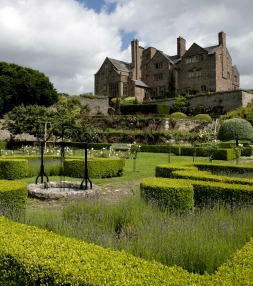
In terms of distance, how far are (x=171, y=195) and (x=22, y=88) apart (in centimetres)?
3927

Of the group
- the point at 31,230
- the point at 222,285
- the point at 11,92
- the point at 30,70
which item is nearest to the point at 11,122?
the point at 11,92

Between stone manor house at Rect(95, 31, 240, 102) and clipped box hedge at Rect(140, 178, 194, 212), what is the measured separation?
4117 centimetres

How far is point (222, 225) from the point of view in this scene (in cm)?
455

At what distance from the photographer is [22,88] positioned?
41656 millimetres

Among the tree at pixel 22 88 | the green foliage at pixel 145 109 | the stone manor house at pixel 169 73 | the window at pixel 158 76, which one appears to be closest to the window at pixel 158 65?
the stone manor house at pixel 169 73

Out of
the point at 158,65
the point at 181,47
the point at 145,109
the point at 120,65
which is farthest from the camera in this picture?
the point at 120,65

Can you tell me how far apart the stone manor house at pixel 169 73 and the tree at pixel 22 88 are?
12.2 metres

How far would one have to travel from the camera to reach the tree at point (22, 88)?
3994 centimetres

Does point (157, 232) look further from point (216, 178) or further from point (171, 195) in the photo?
point (216, 178)

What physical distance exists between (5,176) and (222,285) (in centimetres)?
1066

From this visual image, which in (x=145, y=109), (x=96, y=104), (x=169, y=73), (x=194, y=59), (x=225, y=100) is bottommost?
(x=145, y=109)

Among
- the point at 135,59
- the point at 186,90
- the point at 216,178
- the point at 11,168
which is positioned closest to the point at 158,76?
the point at 135,59

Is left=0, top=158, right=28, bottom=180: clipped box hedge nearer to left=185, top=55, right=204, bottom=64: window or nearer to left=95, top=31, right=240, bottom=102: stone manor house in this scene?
left=95, top=31, right=240, bottom=102: stone manor house

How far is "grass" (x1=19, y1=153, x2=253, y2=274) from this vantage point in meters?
3.48
